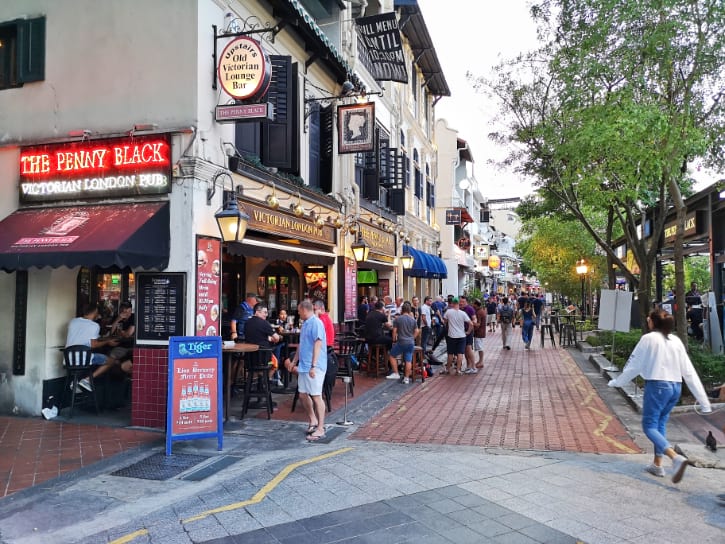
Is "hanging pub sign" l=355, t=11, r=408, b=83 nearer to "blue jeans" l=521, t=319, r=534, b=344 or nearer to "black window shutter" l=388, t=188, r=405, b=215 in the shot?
"black window shutter" l=388, t=188, r=405, b=215

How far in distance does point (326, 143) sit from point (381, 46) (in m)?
5.14

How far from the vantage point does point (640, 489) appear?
5375mm

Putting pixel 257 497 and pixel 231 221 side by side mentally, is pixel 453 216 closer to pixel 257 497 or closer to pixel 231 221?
pixel 231 221

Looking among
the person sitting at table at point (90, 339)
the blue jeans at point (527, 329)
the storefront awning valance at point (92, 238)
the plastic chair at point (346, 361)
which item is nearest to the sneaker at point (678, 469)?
the plastic chair at point (346, 361)

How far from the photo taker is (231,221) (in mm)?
7871

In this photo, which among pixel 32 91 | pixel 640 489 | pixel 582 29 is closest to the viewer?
pixel 640 489

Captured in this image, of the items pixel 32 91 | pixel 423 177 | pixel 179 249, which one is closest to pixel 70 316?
pixel 179 249

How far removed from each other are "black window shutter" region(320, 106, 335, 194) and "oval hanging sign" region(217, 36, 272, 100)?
5.30m

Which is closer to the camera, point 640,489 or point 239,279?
point 640,489

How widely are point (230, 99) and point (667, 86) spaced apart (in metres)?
8.04

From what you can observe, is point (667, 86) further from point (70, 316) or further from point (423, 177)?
point (423, 177)

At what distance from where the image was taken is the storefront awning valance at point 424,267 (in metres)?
21.5

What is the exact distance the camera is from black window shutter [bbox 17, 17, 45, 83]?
8922mm

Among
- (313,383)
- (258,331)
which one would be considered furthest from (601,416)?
(258,331)
